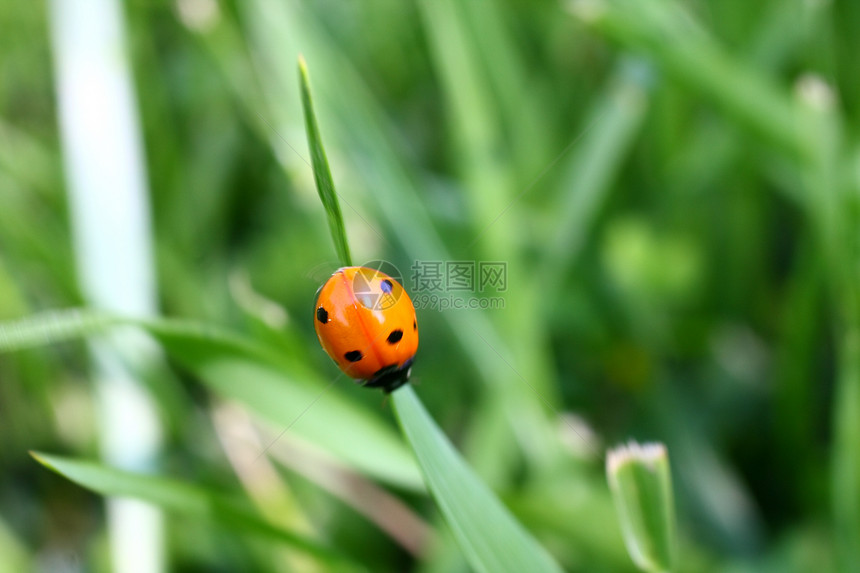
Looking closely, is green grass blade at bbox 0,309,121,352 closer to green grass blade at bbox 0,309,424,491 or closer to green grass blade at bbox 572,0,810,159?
green grass blade at bbox 0,309,424,491

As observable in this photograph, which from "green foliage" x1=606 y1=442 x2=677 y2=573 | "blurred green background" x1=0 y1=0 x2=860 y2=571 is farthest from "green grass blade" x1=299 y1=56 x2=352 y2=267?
"blurred green background" x1=0 y1=0 x2=860 y2=571

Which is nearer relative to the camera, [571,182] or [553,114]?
[571,182]

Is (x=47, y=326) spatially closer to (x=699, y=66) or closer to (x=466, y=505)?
(x=466, y=505)

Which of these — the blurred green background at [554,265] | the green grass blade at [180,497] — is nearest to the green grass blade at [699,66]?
the blurred green background at [554,265]

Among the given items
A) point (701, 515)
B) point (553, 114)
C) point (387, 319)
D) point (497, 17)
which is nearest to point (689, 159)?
point (553, 114)

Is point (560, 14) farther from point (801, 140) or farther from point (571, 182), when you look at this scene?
point (801, 140)

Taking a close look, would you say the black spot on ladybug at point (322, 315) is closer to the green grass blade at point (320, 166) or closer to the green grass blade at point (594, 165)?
the green grass blade at point (320, 166)
